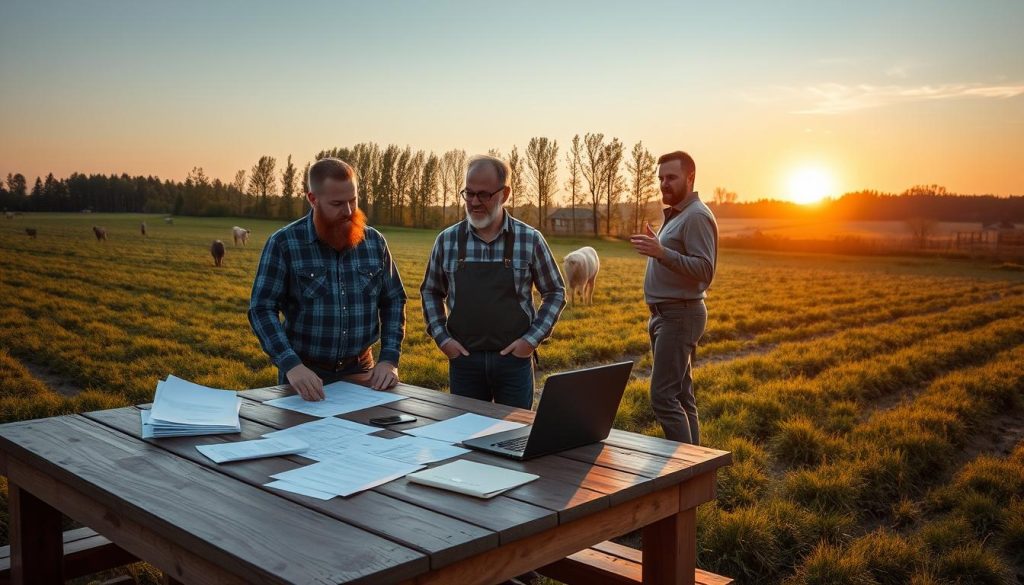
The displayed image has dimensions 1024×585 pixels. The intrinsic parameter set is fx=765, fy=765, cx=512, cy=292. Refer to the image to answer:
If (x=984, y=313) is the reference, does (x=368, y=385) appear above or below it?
above

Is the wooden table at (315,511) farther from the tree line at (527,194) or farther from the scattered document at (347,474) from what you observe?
the tree line at (527,194)

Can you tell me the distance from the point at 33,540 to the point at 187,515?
142cm

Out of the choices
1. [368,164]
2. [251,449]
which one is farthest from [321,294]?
[368,164]

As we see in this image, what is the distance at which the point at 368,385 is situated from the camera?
3.83 m

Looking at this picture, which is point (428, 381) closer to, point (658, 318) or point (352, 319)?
point (658, 318)

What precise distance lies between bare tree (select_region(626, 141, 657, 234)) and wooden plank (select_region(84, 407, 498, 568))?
124 feet

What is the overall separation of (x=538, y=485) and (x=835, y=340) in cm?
1102

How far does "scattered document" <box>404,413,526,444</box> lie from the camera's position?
281cm

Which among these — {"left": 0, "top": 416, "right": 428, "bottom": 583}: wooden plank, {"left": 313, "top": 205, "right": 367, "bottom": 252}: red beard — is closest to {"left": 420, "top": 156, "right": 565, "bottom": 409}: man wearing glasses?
{"left": 313, "top": 205, "right": 367, "bottom": 252}: red beard

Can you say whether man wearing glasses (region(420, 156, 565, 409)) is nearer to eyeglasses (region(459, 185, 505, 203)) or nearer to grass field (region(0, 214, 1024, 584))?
eyeglasses (region(459, 185, 505, 203))

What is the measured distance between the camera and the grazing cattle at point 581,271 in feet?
53.1

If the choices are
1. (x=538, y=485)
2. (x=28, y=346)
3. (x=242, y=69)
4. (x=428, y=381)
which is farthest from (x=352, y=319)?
(x=242, y=69)

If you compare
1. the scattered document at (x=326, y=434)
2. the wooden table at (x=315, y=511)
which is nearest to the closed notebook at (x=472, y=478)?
the wooden table at (x=315, y=511)

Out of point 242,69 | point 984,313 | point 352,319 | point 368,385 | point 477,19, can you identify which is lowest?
point 984,313
